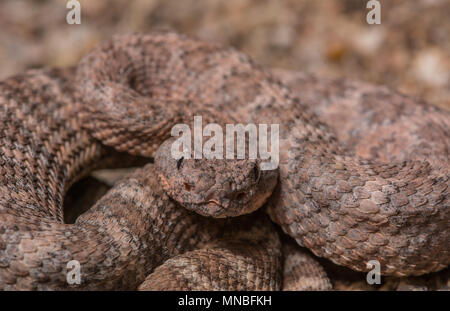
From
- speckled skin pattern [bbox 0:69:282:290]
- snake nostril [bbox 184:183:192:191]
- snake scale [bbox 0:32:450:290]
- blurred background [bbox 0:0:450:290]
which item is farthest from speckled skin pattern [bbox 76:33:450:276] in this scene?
blurred background [bbox 0:0:450:290]

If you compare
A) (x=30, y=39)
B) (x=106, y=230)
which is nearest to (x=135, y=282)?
(x=106, y=230)

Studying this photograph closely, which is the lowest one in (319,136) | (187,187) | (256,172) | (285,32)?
(187,187)

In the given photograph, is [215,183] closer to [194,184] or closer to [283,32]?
[194,184]

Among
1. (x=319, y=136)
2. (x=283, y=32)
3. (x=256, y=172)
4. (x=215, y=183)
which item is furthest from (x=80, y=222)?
(x=283, y=32)

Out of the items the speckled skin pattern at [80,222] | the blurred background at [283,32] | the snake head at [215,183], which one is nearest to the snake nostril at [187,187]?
the snake head at [215,183]

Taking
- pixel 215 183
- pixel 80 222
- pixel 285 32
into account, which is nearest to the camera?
pixel 215 183

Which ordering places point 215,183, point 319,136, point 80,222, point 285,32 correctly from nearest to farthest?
point 215,183 < point 80,222 < point 319,136 < point 285,32

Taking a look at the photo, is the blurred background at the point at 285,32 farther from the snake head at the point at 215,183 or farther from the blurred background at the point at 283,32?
the snake head at the point at 215,183
